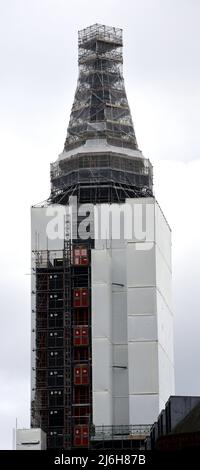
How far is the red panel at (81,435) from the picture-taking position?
198 m

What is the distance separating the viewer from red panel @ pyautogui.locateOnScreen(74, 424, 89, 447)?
19812cm

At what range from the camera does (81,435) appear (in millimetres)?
198750

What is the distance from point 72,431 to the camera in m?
199
